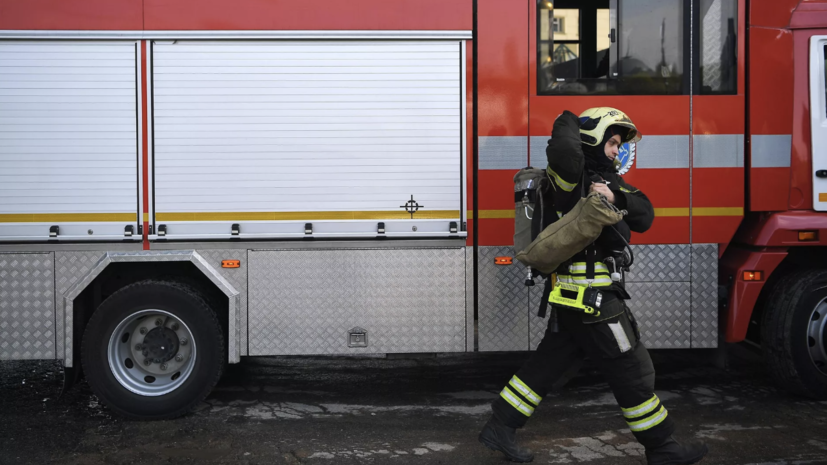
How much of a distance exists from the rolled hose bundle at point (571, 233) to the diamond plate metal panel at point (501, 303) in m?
1.04

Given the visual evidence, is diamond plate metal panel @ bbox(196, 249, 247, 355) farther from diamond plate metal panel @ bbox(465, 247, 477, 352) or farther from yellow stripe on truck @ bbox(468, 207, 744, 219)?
yellow stripe on truck @ bbox(468, 207, 744, 219)

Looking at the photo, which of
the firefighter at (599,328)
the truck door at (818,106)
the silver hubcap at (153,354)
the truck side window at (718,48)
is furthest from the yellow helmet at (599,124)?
the silver hubcap at (153,354)

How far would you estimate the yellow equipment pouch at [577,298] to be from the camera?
3.72 metres

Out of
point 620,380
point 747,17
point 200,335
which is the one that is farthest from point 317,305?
point 747,17

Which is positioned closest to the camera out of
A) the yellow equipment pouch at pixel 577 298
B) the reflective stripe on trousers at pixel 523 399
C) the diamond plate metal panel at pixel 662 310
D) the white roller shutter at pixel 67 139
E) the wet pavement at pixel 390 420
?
the yellow equipment pouch at pixel 577 298

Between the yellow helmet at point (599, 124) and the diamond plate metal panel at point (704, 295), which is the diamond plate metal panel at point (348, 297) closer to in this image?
the yellow helmet at point (599, 124)

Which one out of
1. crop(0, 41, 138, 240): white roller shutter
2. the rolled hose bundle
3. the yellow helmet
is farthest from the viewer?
crop(0, 41, 138, 240): white roller shutter

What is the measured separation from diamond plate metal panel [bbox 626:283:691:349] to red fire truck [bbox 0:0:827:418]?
82 mm

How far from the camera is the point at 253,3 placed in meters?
4.83

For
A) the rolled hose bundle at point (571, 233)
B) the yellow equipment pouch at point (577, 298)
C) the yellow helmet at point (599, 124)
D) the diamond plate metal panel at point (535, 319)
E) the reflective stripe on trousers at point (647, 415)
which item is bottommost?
the reflective stripe on trousers at point (647, 415)

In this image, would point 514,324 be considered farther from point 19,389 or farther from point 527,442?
point 19,389

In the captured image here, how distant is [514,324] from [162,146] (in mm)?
2831

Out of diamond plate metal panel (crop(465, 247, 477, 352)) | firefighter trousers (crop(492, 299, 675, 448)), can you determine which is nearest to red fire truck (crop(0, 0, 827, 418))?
diamond plate metal panel (crop(465, 247, 477, 352))

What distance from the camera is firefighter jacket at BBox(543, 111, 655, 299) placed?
146 inches
